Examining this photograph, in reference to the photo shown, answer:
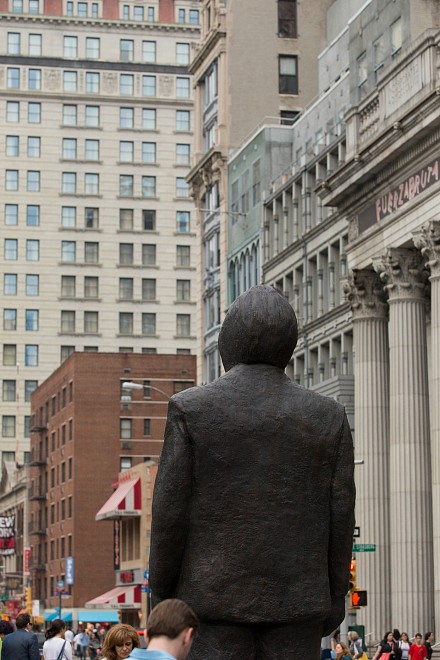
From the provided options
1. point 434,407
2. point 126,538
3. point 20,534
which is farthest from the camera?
point 20,534

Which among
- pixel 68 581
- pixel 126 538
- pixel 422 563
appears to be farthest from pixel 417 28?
pixel 68 581

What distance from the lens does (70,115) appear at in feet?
474

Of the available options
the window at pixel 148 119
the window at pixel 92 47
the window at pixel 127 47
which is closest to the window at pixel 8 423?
the window at pixel 148 119

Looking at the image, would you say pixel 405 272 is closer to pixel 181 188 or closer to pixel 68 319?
pixel 68 319

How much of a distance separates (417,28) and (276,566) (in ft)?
145

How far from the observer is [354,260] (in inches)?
2063

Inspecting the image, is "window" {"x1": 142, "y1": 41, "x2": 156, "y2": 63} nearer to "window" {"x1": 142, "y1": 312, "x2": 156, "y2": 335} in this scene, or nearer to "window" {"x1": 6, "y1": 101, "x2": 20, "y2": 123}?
"window" {"x1": 6, "y1": 101, "x2": 20, "y2": 123}

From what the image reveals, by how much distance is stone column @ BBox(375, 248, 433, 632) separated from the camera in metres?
46.2

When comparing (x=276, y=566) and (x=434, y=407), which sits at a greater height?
(x=434, y=407)

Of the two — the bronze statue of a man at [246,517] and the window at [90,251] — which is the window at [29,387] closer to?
the window at [90,251]

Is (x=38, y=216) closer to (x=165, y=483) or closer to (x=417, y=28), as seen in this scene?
(x=417, y=28)

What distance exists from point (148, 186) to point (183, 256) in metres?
7.05

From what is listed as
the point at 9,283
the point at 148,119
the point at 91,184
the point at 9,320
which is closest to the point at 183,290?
the point at 91,184

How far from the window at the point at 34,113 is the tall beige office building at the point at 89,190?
0.41 feet
